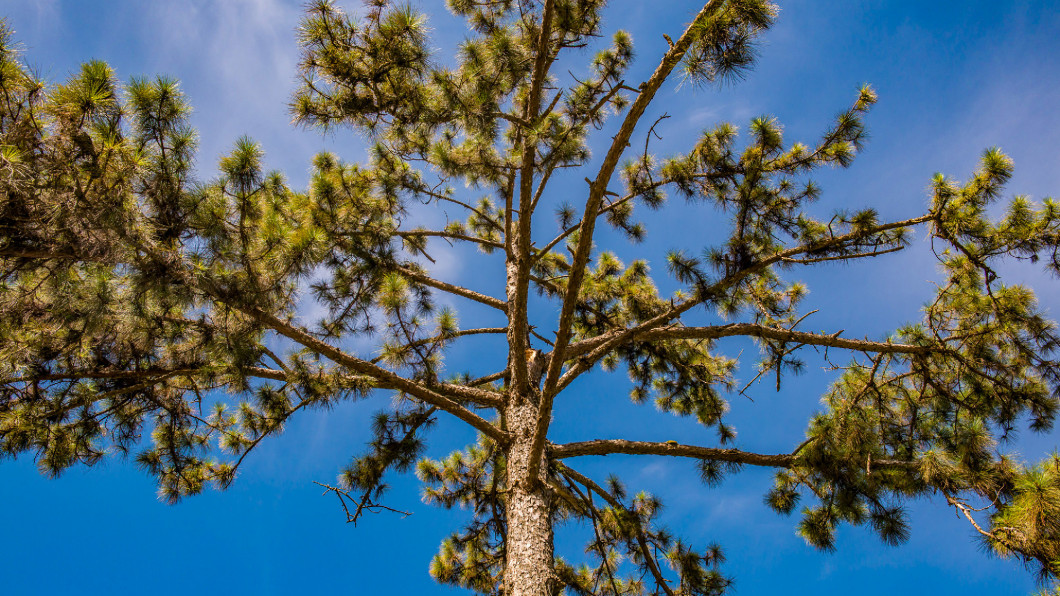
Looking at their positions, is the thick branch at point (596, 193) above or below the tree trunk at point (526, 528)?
above

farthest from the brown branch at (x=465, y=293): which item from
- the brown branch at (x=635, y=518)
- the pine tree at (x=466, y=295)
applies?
the brown branch at (x=635, y=518)

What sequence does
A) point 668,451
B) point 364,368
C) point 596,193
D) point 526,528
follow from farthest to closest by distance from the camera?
point 668,451 → point 364,368 → point 526,528 → point 596,193

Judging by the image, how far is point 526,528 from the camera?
12.6ft

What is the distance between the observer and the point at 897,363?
4734mm

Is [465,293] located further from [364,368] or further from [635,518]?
[635,518]

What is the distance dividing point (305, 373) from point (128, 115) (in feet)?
6.27

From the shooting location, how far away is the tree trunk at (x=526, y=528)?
3574 millimetres

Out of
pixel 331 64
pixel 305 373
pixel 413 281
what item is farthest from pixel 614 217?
pixel 305 373

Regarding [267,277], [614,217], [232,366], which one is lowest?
[232,366]

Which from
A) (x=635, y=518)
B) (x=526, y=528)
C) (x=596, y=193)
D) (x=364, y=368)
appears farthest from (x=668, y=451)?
(x=364, y=368)

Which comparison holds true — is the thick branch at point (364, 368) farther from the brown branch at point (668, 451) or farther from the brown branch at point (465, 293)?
the brown branch at point (465, 293)

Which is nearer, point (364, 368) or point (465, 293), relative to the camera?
point (364, 368)

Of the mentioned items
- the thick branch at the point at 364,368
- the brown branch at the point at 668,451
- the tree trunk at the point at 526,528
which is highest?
the thick branch at the point at 364,368

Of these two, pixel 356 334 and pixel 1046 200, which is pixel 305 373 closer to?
pixel 356 334
